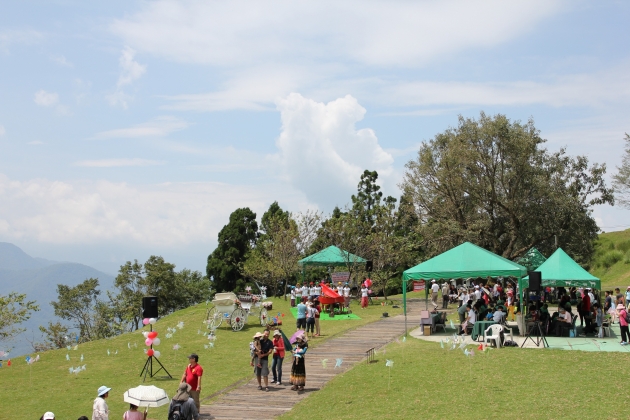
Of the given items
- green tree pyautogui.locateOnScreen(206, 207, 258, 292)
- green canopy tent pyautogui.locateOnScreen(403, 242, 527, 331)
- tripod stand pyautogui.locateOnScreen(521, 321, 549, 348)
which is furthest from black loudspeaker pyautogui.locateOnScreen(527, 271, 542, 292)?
green tree pyautogui.locateOnScreen(206, 207, 258, 292)

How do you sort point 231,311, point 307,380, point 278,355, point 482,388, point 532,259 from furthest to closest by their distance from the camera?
point 532,259 → point 231,311 → point 307,380 → point 278,355 → point 482,388

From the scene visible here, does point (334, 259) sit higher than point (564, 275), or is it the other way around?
point (334, 259)

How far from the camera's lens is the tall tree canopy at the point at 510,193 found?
3525 centimetres

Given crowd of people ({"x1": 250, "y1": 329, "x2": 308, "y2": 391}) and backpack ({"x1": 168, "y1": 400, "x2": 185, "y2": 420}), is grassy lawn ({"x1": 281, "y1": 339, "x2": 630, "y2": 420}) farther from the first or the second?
backpack ({"x1": 168, "y1": 400, "x2": 185, "y2": 420})

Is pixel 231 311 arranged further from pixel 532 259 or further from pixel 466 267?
pixel 532 259

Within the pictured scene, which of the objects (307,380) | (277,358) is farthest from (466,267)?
(277,358)

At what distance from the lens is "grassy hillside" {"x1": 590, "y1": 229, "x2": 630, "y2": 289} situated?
144 ft

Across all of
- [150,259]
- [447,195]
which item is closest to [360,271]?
[447,195]

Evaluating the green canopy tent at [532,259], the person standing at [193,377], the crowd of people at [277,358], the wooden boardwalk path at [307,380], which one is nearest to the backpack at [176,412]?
the person standing at [193,377]

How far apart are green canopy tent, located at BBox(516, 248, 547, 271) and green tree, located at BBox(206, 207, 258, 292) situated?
25798 millimetres

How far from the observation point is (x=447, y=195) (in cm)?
3794

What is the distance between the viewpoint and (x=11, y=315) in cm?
3412

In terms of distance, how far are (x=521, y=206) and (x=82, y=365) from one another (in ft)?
→ 88.1

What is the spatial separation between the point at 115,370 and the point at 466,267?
40.6 feet
